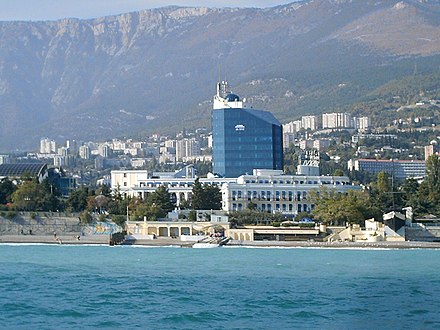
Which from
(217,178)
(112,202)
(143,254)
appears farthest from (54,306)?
(217,178)

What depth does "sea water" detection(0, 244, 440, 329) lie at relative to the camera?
134 feet

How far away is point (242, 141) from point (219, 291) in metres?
59.8

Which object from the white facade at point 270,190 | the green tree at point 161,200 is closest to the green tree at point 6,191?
the white facade at point 270,190

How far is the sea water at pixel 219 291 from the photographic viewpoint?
134 ft

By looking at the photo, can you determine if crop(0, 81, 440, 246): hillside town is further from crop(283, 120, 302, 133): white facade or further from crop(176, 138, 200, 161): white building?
crop(176, 138, 200, 161): white building

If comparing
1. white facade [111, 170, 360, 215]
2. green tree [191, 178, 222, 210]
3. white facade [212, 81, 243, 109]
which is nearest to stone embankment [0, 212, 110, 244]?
green tree [191, 178, 222, 210]

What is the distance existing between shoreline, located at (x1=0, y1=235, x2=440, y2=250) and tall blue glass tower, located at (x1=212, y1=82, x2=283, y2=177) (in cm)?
2032

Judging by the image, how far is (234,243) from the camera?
85375 mm

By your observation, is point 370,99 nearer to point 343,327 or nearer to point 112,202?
point 112,202

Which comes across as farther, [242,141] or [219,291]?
[242,141]

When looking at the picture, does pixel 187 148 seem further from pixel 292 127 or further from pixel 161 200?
pixel 161 200

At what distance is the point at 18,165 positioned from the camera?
366ft

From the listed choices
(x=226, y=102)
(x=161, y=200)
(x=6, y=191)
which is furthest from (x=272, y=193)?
(x=6, y=191)

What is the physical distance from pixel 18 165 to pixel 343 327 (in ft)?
246
